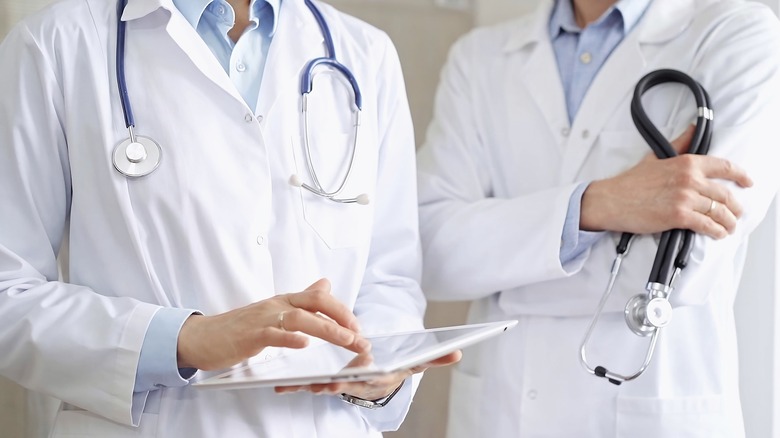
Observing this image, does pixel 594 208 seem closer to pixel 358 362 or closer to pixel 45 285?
pixel 358 362

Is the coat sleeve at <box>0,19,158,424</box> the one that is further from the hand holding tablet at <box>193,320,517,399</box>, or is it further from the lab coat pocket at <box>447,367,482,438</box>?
the lab coat pocket at <box>447,367,482,438</box>

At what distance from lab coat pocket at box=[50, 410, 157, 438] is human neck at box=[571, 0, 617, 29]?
1.02 m

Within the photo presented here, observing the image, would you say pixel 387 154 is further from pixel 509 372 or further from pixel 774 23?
pixel 774 23

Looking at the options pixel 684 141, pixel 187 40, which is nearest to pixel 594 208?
pixel 684 141

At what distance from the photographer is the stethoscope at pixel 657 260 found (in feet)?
4.24

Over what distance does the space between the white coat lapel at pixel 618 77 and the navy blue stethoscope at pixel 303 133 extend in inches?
16.9

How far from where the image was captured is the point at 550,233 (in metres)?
1.44

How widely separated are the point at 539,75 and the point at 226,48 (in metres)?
0.62

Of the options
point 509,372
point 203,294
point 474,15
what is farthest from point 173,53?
point 474,15

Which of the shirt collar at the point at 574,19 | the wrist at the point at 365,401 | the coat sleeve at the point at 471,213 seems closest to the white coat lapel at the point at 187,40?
the wrist at the point at 365,401

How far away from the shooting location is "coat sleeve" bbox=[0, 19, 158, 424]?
3.44 ft

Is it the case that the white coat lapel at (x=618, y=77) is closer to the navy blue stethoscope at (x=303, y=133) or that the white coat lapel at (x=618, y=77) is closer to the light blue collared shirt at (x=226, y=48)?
the navy blue stethoscope at (x=303, y=133)

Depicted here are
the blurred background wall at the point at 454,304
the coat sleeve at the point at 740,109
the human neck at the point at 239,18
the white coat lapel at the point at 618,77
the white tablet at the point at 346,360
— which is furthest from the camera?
the blurred background wall at the point at 454,304

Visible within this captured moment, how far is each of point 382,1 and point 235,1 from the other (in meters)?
0.79
